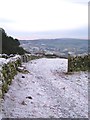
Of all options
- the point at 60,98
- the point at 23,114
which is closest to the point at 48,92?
the point at 60,98

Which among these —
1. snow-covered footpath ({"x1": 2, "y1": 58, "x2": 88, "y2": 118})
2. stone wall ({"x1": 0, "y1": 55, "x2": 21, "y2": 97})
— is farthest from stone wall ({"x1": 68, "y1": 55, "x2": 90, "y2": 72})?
stone wall ({"x1": 0, "y1": 55, "x2": 21, "y2": 97})

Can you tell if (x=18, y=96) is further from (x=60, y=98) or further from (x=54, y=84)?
(x=54, y=84)

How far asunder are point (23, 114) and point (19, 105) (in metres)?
1.10

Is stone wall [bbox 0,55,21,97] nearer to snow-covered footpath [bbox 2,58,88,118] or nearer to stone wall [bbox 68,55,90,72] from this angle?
snow-covered footpath [bbox 2,58,88,118]

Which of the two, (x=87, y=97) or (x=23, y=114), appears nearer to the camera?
(x=23, y=114)

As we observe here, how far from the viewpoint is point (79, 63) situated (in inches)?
914

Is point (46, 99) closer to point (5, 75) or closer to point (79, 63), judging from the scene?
point (5, 75)

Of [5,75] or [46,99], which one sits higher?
[5,75]

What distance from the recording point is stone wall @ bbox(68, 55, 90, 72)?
2239cm

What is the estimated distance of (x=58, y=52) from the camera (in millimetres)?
52156

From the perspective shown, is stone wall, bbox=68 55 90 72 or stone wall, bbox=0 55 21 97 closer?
stone wall, bbox=0 55 21 97

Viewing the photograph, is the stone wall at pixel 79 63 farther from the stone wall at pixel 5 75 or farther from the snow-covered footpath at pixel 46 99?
the stone wall at pixel 5 75

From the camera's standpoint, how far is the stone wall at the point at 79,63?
22.4 metres

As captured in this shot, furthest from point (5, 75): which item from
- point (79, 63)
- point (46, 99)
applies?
point (79, 63)
